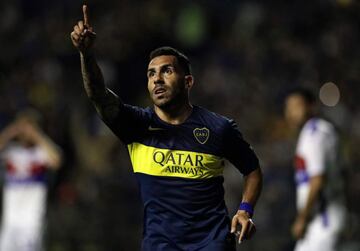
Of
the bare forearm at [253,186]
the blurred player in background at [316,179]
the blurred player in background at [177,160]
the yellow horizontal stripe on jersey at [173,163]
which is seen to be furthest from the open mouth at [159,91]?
the blurred player in background at [316,179]

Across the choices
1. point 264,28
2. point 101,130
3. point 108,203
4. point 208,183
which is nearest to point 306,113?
point 208,183

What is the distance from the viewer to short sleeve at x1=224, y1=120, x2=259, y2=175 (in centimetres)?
607

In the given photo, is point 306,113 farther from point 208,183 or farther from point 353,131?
point 353,131

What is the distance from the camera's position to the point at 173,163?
5.93 metres

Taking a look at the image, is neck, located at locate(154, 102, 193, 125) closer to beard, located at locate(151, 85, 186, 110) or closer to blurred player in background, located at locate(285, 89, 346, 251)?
beard, located at locate(151, 85, 186, 110)

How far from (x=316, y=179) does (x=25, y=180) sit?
18.4ft

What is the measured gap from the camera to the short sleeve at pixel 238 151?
607 centimetres

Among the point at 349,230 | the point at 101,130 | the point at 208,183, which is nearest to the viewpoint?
the point at 208,183

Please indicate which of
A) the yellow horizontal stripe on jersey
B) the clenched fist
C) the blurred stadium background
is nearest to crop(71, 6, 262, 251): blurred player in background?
the yellow horizontal stripe on jersey

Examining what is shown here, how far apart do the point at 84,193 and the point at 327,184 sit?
557cm

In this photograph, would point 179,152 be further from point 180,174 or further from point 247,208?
point 247,208

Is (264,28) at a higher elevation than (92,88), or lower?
higher

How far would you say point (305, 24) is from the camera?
17.0 meters

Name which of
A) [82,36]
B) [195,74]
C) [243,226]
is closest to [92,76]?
[82,36]
